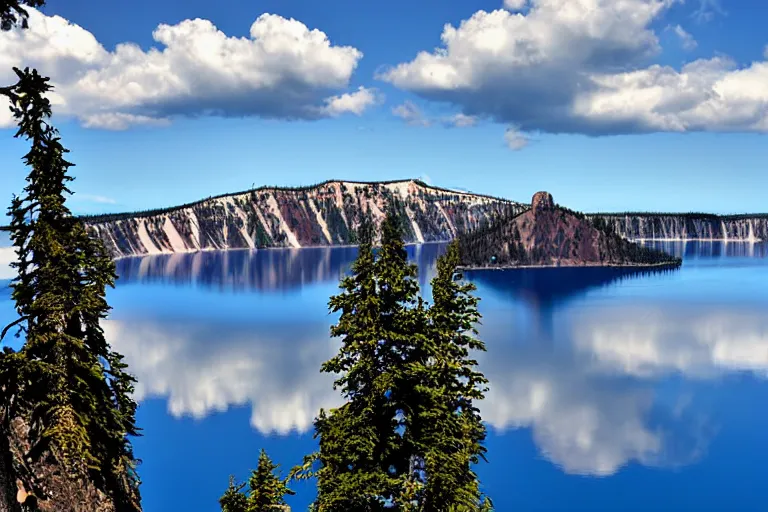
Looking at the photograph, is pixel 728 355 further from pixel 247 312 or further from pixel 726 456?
pixel 247 312

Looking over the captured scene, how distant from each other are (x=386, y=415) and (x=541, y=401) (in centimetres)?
5246

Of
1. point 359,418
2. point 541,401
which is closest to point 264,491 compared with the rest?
point 359,418

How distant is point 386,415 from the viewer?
27734mm

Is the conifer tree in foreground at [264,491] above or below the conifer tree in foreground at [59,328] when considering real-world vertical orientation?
below

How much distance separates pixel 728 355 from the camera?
342ft

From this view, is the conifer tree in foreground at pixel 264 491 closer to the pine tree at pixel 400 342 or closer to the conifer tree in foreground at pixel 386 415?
the conifer tree in foreground at pixel 386 415

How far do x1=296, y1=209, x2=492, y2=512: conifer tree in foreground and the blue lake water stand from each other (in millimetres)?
23800

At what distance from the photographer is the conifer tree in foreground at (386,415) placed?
25.8m

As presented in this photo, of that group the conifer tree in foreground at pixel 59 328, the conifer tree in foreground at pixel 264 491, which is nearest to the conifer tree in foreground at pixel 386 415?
the conifer tree in foreground at pixel 264 491

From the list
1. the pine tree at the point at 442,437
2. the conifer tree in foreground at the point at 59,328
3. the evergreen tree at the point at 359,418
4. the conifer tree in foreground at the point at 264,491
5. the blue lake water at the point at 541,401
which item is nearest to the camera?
the conifer tree in foreground at the point at 59,328

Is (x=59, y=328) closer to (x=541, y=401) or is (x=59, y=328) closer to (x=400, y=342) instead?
(x=400, y=342)

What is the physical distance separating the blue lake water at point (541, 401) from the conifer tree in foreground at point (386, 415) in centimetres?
2380

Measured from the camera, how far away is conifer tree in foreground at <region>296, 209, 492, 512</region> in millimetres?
25750

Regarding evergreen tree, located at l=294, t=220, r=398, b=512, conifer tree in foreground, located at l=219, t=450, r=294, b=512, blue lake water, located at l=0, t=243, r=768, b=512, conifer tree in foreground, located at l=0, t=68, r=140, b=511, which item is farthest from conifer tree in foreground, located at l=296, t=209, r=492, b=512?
blue lake water, located at l=0, t=243, r=768, b=512
